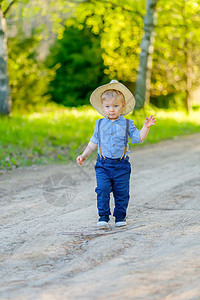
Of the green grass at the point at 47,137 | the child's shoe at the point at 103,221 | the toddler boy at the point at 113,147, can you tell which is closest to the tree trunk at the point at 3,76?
the green grass at the point at 47,137

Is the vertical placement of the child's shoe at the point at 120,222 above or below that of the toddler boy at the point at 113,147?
below

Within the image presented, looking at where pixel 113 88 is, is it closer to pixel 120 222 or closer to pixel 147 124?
pixel 147 124

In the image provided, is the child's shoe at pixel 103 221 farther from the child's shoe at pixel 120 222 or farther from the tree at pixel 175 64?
the tree at pixel 175 64

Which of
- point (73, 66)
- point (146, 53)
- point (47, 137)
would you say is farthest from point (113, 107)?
point (73, 66)

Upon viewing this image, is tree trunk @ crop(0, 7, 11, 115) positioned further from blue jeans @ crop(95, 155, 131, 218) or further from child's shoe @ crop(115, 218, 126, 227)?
child's shoe @ crop(115, 218, 126, 227)

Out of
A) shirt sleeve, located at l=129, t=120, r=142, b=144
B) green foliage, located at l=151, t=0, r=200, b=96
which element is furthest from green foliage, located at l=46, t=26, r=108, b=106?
shirt sleeve, located at l=129, t=120, r=142, b=144

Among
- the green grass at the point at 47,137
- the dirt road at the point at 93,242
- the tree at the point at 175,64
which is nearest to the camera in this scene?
the dirt road at the point at 93,242

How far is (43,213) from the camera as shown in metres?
5.19

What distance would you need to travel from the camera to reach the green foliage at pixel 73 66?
77.2 ft

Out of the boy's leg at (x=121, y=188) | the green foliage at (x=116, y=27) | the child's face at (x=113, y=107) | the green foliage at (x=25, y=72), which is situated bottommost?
the boy's leg at (x=121, y=188)

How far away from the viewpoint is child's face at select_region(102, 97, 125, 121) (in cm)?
462

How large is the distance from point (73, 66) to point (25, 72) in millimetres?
8314

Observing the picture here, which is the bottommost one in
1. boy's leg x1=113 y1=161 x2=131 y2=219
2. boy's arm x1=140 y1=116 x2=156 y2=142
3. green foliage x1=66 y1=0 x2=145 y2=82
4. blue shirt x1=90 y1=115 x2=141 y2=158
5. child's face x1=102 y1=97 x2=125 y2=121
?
boy's leg x1=113 y1=161 x2=131 y2=219

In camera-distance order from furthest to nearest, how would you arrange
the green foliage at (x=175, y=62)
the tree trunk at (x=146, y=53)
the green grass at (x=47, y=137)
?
the green foliage at (x=175, y=62) < the tree trunk at (x=146, y=53) < the green grass at (x=47, y=137)
